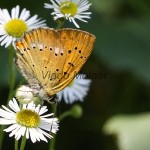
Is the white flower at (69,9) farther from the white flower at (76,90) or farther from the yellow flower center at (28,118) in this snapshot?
the yellow flower center at (28,118)

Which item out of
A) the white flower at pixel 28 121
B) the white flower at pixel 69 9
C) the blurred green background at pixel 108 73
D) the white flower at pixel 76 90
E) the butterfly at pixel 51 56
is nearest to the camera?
the white flower at pixel 28 121

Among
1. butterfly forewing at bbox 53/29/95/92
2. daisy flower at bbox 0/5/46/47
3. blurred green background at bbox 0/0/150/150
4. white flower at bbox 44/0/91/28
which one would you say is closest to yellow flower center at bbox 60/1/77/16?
white flower at bbox 44/0/91/28

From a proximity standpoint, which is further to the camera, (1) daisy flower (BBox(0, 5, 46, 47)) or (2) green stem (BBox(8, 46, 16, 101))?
(1) daisy flower (BBox(0, 5, 46, 47))

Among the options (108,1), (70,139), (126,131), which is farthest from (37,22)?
(108,1)

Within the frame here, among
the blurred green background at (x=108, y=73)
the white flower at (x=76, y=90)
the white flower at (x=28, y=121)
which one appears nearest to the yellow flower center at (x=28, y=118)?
the white flower at (x=28, y=121)

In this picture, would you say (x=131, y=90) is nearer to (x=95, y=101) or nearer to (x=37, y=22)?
(x=95, y=101)

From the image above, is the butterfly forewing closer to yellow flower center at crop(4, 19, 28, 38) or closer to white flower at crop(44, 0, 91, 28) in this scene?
white flower at crop(44, 0, 91, 28)
